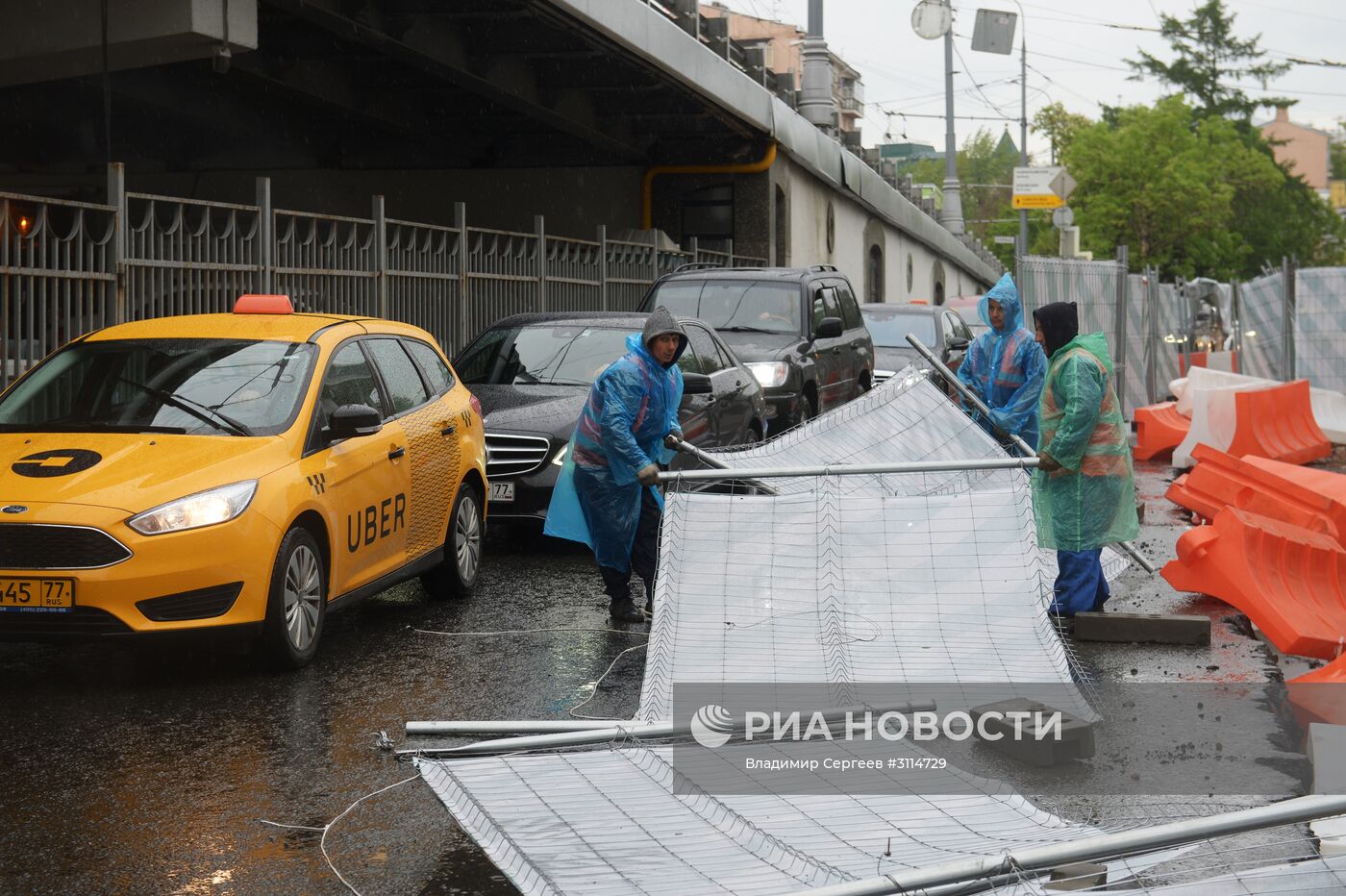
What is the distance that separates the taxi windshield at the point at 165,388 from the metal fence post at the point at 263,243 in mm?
3986

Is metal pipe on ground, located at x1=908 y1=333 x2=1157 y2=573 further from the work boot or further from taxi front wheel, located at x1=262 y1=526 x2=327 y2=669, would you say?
taxi front wheel, located at x1=262 y1=526 x2=327 y2=669

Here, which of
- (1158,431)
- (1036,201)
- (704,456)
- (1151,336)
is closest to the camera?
(704,456)

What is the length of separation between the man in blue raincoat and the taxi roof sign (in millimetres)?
4389

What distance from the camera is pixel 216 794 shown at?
5754mm

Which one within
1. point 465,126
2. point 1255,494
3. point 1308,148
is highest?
point 1308,148

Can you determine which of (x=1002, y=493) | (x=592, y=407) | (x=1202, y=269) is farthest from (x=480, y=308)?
(x=1202, y=269)

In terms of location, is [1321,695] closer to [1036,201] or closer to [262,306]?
[262,306]

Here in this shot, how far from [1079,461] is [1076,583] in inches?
27.7

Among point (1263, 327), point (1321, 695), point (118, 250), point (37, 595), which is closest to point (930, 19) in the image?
point (1263, 327)

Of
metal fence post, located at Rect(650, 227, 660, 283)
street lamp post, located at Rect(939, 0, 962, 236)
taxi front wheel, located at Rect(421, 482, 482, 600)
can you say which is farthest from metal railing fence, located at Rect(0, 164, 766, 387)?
street lamp post, located at Rect(939, 0, 962, 236)

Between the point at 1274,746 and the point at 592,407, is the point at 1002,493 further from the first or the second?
the point at 592,407

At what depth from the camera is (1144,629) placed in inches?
342

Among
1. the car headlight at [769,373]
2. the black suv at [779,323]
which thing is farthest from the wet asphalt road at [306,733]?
the black suv at [779,323]

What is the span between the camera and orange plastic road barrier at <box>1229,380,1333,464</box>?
17281mm
